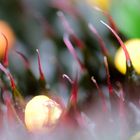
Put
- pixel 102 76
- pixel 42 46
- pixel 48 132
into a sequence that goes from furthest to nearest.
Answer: pixel 42 46, pixel 102 76, pixel 48 132

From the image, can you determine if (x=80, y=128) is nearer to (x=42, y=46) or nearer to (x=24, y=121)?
(x=24, y=121)

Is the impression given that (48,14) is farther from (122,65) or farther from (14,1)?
(122,65)

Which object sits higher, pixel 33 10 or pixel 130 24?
pixel 130 24

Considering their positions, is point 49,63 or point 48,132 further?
point 49,63

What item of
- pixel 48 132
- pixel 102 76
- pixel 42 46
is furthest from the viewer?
pixel 42 46

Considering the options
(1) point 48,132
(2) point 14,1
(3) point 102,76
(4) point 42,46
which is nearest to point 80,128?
(1) point 48,132

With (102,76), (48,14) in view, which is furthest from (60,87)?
(48,14)

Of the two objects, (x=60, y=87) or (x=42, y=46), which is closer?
(x=60, y=87)

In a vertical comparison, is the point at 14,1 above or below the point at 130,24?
below
